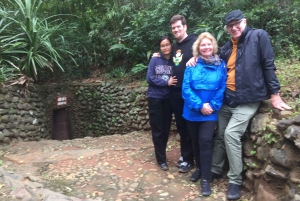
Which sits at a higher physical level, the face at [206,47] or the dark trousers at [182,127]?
the face at [206,47]

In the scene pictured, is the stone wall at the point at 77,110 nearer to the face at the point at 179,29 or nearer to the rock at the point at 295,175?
the face at the point at 179,29

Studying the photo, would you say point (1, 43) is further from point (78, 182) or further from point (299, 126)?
point (299, 126)

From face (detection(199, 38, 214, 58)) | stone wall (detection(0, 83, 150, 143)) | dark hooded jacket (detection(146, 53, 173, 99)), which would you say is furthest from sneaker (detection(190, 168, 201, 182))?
stone wall (detection(0, 83, 150, 143))

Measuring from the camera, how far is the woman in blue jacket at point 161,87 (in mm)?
3605

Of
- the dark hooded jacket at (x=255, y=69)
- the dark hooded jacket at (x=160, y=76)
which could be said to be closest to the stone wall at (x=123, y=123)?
the dark hooded jacket at (x=255, y=69)

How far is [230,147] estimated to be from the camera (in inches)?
120

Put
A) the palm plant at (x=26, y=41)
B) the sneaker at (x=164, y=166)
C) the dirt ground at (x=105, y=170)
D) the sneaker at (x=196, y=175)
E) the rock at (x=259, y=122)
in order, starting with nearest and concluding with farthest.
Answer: the rock at (x=259, y=122) → the dirt ground at (x=105, y=170) → the sneaker at (x=196, y=175) → the sneaker at (x=164, y=166) → the palm plant at (x=26, y=41)

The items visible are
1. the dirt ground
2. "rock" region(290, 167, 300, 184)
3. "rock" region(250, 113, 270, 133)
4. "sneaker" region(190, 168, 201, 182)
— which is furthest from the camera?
"sneaker" region(190, 168, 201, 182)

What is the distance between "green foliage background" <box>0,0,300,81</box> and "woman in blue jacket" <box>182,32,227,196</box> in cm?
259

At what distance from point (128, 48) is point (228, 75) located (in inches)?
172

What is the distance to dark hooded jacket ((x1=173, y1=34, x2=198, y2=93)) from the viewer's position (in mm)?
3465

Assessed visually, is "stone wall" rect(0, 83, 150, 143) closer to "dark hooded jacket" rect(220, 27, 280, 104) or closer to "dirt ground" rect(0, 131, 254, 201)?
"dirt ground" rect(0, 131, 254, 201)

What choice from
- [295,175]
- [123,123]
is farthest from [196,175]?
[123,123]

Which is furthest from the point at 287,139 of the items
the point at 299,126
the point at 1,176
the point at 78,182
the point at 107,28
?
the point at 107,28
